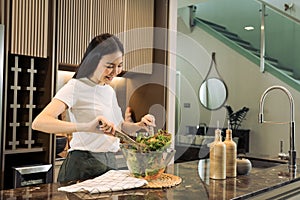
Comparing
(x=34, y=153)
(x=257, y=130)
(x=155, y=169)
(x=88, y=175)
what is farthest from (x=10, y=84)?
(x=257, y=130)

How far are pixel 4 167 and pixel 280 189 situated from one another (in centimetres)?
210

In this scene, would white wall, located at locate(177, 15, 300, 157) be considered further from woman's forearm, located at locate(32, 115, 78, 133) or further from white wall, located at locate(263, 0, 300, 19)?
woman's forearm, located at locate(32, 115, 78, 133)

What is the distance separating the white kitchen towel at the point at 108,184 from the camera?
142 cm

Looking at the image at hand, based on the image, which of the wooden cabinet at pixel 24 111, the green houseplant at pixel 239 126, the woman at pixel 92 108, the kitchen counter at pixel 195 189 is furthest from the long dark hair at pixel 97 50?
the green houseplant at pixel 239 126

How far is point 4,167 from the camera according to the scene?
9.30 feet

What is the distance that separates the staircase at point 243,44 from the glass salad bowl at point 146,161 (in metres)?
4.96

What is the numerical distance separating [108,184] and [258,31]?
215 inches

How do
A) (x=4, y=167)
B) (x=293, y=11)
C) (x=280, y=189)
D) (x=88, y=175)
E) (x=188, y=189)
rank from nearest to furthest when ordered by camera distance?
1. (x=188, y=189)
2. (x=280, y=189)
3. (x=88, y=175)
4. (x=4, y=167)
5. (x=293, y=11)

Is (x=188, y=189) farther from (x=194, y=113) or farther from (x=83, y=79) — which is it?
(x=194, y=113)

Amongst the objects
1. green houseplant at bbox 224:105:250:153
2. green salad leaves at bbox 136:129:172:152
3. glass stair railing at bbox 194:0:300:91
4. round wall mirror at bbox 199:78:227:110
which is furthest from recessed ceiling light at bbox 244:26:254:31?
green salad leaves at bbox 136:129:172:152

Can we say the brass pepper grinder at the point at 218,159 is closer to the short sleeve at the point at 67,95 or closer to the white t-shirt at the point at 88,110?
the white t-shirt at the point at 88,110

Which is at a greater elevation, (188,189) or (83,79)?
(83,79)

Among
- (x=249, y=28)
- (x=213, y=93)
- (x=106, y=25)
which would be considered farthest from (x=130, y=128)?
(x=213, y=93)

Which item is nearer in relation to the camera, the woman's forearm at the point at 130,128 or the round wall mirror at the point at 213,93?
the woman's forearm at the point at 130,128
